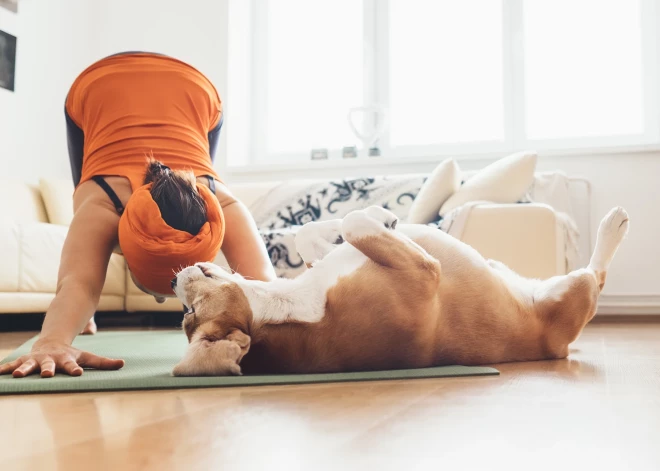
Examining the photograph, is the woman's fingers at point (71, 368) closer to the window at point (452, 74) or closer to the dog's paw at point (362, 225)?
the dog's paw at point (362, 225)

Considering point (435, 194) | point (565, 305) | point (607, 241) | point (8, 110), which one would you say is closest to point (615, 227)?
point (607, 241)

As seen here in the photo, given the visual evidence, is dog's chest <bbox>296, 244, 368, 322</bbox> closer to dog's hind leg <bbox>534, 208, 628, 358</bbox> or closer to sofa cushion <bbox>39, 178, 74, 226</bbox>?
dog's hind leg <bbox>534, 208, 628, 358</bbox>

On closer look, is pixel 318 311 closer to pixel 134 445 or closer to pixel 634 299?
pixel 134 445

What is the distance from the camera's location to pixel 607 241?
184 cm

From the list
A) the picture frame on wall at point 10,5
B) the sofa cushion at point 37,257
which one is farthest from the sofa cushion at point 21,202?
the picture frame on wall at point 10,5

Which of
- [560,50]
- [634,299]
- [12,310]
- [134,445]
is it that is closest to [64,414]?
[134,445]

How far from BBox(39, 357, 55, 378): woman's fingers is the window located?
3798 mm

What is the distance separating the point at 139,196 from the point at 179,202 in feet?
0.38

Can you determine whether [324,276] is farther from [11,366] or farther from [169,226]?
[11,366]

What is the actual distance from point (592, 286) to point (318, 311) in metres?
0.74

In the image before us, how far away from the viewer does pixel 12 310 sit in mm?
3455

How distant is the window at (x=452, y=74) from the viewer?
4711 mm

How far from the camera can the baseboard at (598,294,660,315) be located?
413 centimetres

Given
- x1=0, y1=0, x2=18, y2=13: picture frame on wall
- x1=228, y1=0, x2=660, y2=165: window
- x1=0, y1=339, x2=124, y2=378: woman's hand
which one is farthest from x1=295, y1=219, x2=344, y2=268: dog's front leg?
x1=0, y1=0, x2=18, y2=13: picture frame on wall
